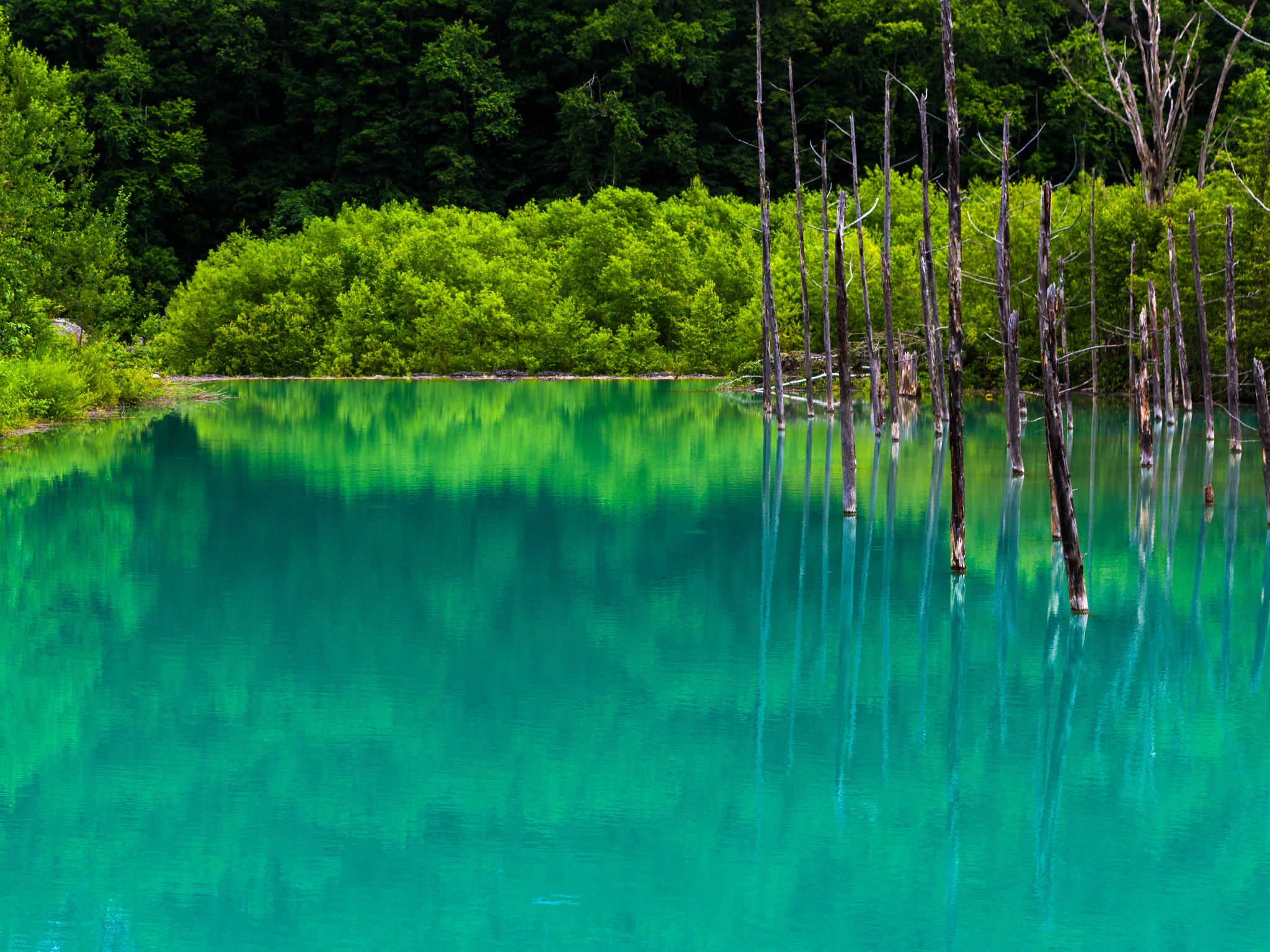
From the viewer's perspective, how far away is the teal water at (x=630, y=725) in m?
6.67

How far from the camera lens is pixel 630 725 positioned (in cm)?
936

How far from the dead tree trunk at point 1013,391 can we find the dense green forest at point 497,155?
1738 cm

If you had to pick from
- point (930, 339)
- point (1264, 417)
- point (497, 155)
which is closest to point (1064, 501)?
point (1264, 417)

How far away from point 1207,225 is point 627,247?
1001 inches

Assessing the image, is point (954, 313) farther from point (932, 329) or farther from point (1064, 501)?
point (932, 329)

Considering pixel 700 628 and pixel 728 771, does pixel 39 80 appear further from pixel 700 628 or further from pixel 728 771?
pixel 728 771

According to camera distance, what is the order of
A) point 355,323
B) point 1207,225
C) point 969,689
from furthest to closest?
1. point 355,323
2. point 1207,225
3. point 969,689

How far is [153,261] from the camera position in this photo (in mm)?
62312

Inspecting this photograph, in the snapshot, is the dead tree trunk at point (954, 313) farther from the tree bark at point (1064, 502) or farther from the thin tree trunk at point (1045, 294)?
the tree bark at point (1064, 502)

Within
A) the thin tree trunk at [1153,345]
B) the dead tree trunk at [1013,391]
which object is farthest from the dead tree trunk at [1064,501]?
the thin tree trunk at [1153,345]

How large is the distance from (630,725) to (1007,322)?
7013 mm

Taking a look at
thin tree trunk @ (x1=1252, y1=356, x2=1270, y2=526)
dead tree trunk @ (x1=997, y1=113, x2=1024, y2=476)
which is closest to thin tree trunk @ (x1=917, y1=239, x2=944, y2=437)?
dead tree trunk @ (x1=997, y1=113, x2=1024, y2=476)

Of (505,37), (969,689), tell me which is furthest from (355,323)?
(969,689)

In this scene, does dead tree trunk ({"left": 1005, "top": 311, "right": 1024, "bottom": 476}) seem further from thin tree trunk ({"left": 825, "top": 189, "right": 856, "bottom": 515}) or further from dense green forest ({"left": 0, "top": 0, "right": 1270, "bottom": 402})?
dense green forest ({"left": 0, "top": 0, "right": 1270, "bottom": 402})
